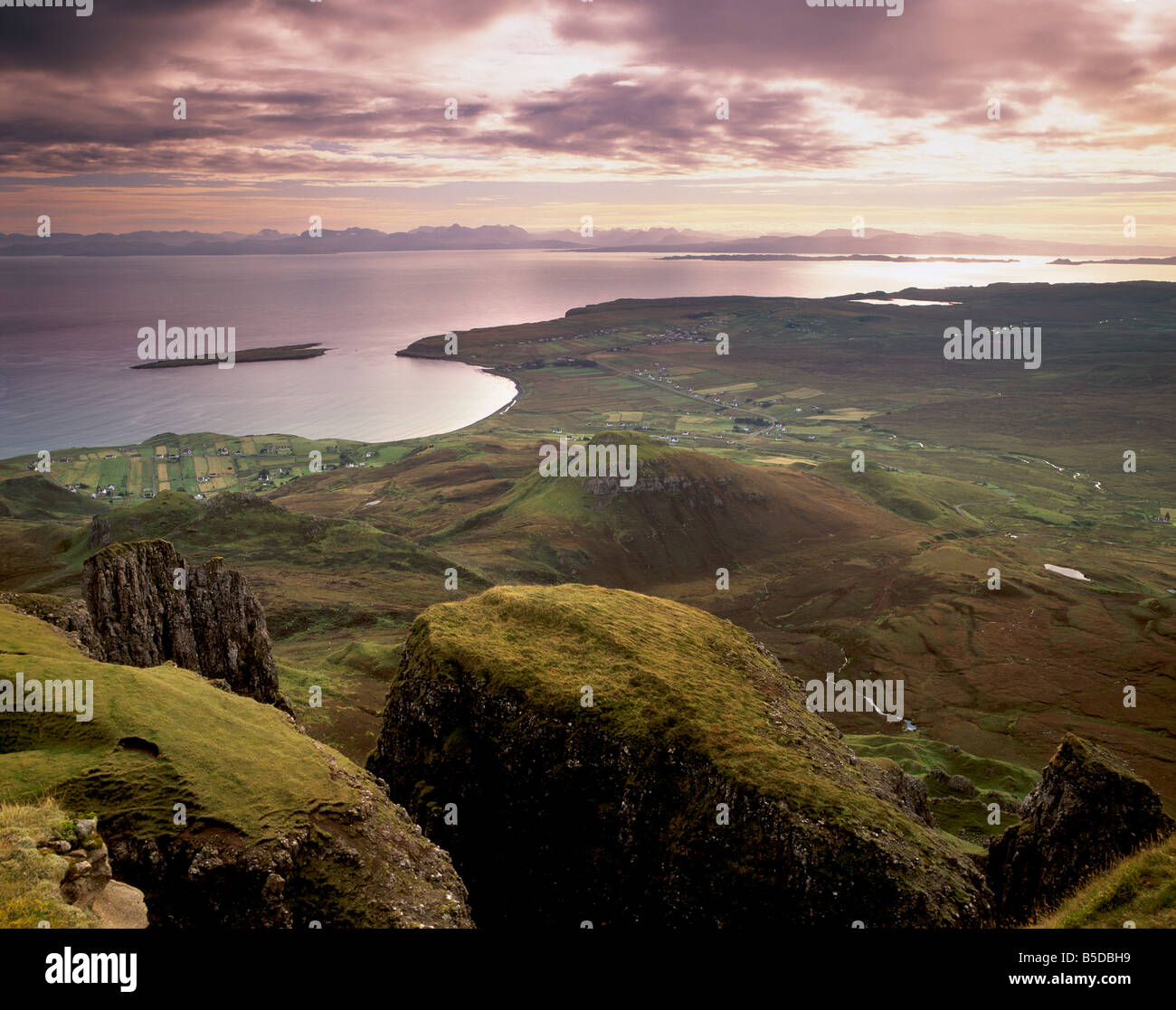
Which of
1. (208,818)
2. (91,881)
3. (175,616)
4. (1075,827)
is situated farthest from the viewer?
(175,616)

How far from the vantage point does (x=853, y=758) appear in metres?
46.8

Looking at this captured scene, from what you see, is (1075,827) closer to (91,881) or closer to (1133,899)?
(1133,899)

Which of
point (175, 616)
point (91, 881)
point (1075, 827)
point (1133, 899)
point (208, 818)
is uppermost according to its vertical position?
point (91, 881)

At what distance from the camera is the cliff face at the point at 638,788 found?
36.2m

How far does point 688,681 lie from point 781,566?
152m

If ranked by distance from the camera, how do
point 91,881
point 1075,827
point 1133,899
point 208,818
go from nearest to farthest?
point 91,881
point 1133,899
point 208,818
point 1075,827

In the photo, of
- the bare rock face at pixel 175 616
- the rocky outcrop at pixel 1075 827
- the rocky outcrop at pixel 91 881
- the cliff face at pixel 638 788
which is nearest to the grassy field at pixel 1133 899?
the cliff face at pixel 638 788

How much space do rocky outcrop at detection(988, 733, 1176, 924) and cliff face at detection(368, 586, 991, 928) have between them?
16.9 feet

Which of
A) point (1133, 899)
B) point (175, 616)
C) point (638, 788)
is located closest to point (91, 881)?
point (638, 788)

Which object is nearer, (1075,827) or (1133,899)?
(1133,899)

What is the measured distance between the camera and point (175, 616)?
198 feet

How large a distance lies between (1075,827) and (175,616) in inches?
2527
